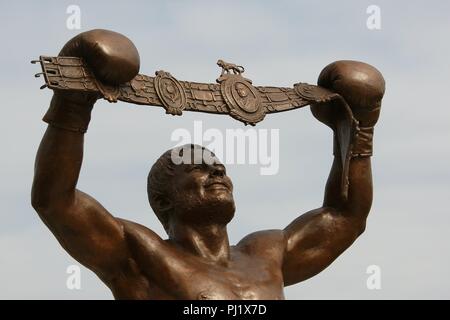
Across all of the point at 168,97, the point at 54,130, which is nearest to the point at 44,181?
the point at 54,130

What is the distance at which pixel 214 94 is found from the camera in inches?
348

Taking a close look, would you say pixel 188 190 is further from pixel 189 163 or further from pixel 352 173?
pixel 352 173

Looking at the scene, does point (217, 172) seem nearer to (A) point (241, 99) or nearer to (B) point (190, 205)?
(B) point (190, 205)

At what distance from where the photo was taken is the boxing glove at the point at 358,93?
9227 mm

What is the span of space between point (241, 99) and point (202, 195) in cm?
67

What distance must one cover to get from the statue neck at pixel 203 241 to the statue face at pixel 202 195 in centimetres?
5

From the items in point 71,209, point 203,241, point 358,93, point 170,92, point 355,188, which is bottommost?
point 203,241

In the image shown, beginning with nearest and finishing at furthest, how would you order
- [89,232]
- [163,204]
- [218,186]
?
[89,232], [218,186], [163,204]

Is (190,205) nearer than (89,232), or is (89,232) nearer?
(89,232)

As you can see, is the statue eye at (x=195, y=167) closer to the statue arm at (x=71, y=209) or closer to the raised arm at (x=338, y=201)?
the statue arm at (x=71, y=209)

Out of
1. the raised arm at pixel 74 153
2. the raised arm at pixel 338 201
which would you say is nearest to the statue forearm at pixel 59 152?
the raised arm at pixel 74 153

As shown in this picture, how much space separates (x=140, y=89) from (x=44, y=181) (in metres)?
0.81

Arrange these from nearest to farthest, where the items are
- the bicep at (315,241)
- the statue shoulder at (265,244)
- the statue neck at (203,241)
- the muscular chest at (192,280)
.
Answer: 1. the muscular chest at (192,280)
2. the statue neck at (203,241)
3. the statue shoulder at (265,244)
4. the bicep at (315,241)

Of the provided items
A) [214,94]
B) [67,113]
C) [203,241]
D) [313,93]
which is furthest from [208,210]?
[67,113]
